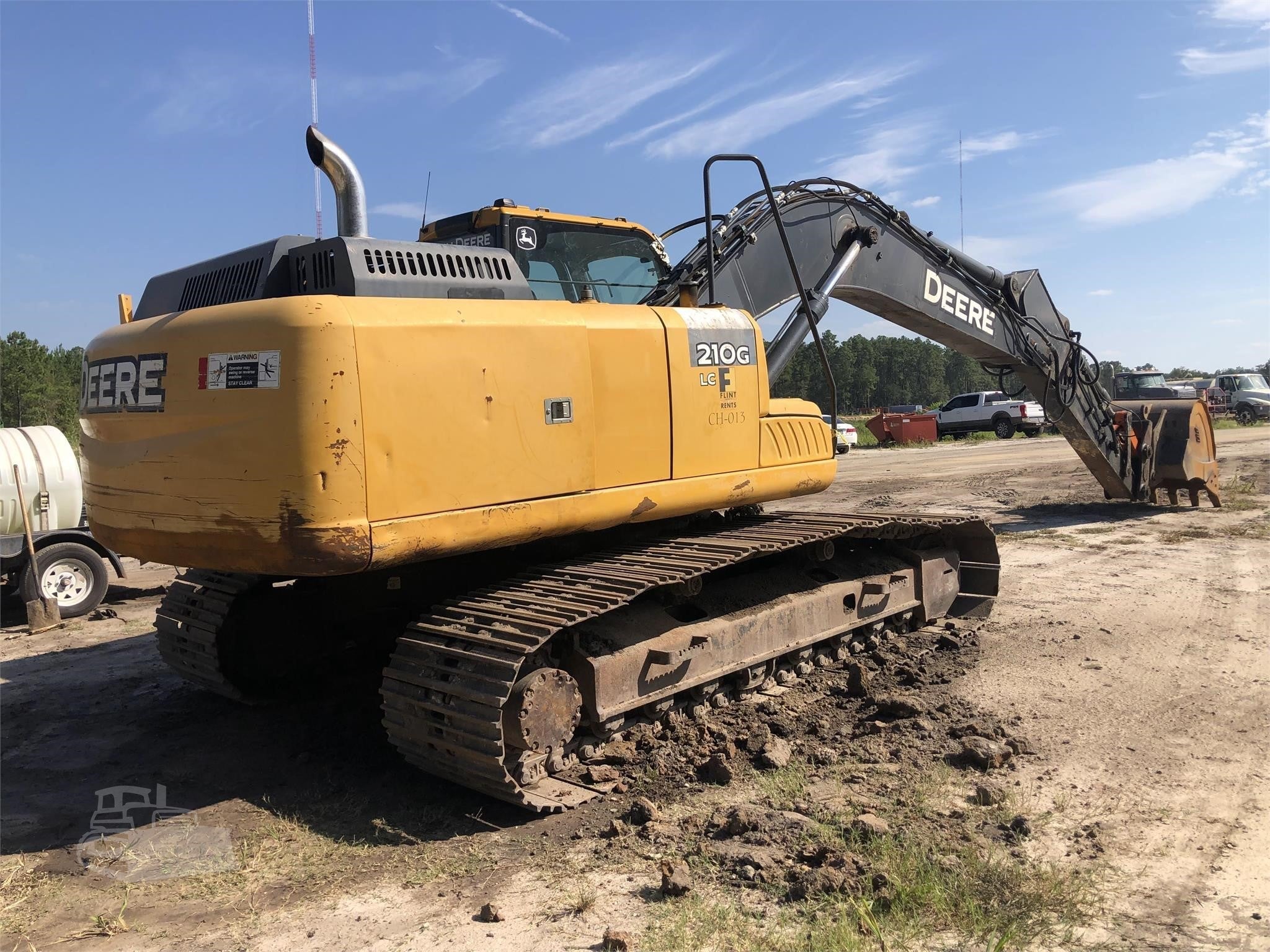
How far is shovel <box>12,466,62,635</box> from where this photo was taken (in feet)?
29.7

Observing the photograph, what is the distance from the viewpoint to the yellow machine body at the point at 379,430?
386 cm

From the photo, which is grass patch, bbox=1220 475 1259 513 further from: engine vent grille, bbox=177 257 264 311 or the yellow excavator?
engine vent grille, bbox=177 257 264 311

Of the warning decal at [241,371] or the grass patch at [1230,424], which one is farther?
the grass patch at [1230,424]

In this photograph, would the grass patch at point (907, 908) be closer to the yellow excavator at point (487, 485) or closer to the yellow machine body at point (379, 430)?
the yellow excavator at point (487, 485)

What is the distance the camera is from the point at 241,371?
395 cm

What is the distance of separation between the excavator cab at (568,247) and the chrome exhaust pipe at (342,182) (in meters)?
1.50

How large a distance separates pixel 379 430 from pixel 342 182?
1430 millimetres

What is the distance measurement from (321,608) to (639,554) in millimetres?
2076

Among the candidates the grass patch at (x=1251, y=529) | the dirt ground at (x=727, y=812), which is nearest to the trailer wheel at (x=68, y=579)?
the dirt ground at (x=727, y=812)

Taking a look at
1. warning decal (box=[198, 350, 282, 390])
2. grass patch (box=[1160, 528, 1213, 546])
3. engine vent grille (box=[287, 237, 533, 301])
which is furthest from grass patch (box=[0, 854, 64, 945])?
grass patch (box=[1160, 528, 1213, 546])

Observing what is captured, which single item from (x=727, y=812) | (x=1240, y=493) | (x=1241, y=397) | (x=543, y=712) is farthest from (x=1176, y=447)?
(x=1241, y=397)

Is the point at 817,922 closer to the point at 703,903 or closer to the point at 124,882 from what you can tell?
the point at 703,903

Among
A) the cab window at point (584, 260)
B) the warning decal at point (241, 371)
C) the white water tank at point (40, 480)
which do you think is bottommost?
the white water tank at point (40, 480)

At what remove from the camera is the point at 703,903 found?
3.43m
